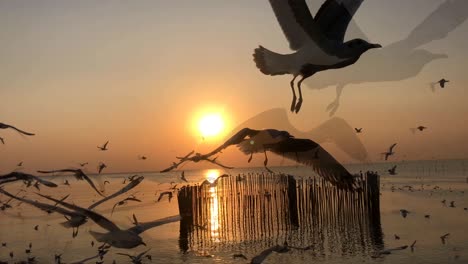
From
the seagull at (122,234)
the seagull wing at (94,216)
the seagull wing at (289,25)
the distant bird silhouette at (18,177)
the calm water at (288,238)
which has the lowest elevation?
the calm water at (288,238)

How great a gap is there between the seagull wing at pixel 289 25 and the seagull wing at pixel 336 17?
353 mm

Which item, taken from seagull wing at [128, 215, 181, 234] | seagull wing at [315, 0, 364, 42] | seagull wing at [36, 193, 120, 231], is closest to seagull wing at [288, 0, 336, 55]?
seagull wing at [315, 0, 364, 42]

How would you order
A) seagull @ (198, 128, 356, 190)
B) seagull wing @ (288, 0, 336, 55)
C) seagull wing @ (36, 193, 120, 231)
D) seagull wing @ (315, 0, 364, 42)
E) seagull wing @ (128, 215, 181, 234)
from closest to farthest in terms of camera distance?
1. seagull wing @ (36, 193, 120, 231)
2. seagull wing @ (128, 215, 181, 234)
3. seagull wing @ (288, 0, 336, 55)
4. seagull @ (198, 128, 356, 190)
5. seagull wing @ (315, 0, 364, 42)

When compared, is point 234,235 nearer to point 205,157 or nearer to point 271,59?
point 271,59

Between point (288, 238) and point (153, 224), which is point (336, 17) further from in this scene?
point (288, 238)

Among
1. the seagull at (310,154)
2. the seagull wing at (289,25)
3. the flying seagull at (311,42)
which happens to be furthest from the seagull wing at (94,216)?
the seagull wing at (289,25)

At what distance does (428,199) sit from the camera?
43.1 m

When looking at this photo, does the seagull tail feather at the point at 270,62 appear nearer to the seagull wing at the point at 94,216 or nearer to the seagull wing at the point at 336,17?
the seagull wing at the point at 336,17

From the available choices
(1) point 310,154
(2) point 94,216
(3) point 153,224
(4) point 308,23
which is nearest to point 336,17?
(4) point 308,23

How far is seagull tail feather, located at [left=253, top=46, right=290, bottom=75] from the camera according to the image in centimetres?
511

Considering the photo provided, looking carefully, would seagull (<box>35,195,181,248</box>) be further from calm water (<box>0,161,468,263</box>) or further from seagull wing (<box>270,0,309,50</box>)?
calm water (<box>0,161,468,263</box>)

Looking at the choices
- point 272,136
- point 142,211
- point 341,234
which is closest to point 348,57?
point 272,136

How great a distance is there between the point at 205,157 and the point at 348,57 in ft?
6.21

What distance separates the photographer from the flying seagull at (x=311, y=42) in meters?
4.14
